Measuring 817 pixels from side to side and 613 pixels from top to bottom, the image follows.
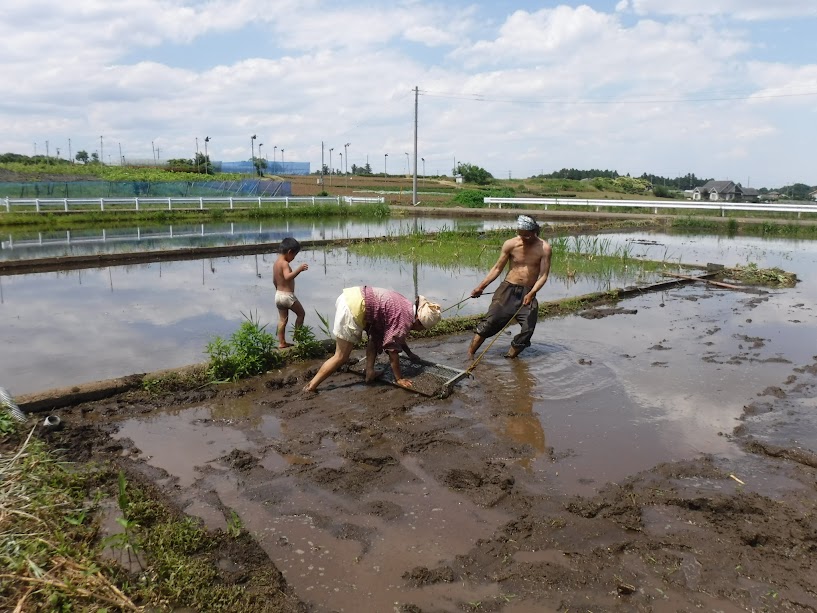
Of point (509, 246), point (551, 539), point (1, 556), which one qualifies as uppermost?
point (509, 246)

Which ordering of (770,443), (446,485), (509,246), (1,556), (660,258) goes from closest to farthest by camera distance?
(1,556), (446,485), (770,443), (509,246), (660,258)

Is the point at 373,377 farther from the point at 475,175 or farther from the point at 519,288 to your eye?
the point at 475,175

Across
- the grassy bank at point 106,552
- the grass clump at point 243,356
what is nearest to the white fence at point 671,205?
the grass clump at point 243,356

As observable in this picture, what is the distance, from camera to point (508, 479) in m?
4.10

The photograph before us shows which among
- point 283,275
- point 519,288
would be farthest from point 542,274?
point 283,275

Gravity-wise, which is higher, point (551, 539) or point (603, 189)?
point (603, 189)

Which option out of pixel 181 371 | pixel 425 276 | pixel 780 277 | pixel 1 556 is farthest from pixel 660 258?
pixel 1 556

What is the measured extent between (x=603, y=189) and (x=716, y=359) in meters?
53.7

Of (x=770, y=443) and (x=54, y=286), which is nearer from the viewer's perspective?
(x=770, y=443)

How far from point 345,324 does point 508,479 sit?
1990 millimetres

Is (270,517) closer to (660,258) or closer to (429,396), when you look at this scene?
(429,396)

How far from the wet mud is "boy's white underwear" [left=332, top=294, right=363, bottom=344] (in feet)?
2.00

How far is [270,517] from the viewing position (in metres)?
3.62

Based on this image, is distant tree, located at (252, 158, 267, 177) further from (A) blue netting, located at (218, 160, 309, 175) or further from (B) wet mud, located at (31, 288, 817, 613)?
(B) wet mud, located at (31, 288, 817, 613)
